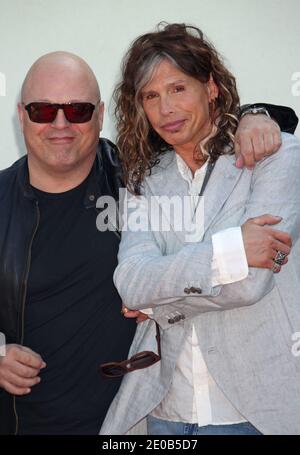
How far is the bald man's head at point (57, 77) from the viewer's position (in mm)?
2553

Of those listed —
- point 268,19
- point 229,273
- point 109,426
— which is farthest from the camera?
point 268,19

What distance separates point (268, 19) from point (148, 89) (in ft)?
4.68

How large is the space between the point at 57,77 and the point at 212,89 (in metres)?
0.60

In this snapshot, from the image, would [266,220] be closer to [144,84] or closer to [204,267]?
[204,267]

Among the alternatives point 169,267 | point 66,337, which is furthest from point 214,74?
point 66,337

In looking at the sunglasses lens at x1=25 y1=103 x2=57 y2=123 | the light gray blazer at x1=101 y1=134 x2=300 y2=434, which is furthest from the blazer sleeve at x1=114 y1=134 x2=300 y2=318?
the sunglasses lens at x1=25 y1=103 x2=57 y2=123

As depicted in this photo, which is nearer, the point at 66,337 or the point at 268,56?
the point at 66,337

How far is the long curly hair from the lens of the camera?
222 centimetres

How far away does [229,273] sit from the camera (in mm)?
1900

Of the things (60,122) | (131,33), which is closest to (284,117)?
(60,122)

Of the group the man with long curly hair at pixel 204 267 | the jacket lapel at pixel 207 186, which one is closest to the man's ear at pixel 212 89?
the man with long curly hair at pixel 204 267

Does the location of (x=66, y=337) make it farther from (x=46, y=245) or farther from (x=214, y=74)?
(x=214, y=74)

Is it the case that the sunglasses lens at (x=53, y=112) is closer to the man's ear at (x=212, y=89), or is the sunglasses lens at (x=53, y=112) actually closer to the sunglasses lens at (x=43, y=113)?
the sunglasses lens at (x=43, y=113)

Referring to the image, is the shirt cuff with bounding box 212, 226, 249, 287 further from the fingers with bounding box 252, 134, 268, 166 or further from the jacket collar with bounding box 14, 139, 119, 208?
the jacket collar with bounding box 14, 139, 119, 208
